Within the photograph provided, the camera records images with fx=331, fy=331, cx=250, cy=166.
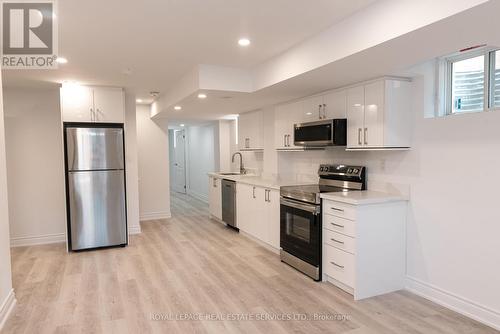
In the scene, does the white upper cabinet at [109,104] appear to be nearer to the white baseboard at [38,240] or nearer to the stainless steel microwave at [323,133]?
the white baseboard at [38,240]

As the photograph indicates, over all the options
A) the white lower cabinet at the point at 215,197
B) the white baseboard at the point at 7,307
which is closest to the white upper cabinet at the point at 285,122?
the white lower cabinet at the point at 215,197

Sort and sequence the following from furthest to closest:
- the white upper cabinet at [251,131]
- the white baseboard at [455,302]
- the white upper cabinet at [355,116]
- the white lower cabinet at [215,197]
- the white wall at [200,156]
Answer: the white wall at [200,156] < the white lower cabinet at [215,197] < the white upper cabinet at [251,131] < the white upper cabinet at [355,116] < the white baseboard at [455,302]

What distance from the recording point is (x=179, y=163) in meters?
11.1

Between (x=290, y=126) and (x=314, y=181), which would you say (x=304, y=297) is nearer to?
(x=314, y=181)

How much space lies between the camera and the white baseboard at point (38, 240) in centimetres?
498

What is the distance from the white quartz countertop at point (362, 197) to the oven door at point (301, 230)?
24 cm

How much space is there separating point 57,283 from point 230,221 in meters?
2.79

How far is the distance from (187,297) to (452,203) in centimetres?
254

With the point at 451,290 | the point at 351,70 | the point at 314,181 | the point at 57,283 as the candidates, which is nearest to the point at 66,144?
the point at 57,283

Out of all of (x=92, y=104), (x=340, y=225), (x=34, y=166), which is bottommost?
(x=340, y=225)

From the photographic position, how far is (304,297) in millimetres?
3111

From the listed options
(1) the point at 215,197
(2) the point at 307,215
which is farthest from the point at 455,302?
(1) the point at 215,197

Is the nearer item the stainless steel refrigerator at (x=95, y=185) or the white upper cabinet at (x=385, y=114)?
the white upper cabinet at (x=385, y=114)

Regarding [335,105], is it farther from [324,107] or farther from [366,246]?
[366,246]
